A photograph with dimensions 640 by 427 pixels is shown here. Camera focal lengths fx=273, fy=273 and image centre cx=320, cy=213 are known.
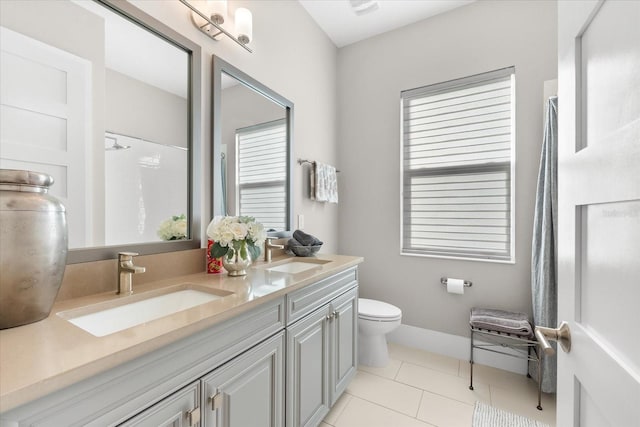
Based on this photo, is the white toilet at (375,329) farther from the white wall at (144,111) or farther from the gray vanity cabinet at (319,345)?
the white wall at (144,111)

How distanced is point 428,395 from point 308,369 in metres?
1.02

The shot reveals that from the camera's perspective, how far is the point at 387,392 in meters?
1.85

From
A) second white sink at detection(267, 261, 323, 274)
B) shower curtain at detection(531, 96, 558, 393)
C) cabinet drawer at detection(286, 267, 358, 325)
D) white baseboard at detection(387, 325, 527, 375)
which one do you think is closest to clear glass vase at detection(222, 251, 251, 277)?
cabinet drawer at detection(286, 267, 358, 325)

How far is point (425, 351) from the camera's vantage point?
241cm

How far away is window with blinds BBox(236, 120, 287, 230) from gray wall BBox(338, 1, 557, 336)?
938 mm

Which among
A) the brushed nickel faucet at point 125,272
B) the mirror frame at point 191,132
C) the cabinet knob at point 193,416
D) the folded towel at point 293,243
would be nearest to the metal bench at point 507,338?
the folded towel at point 293,243

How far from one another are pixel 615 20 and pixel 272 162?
5.64 feet

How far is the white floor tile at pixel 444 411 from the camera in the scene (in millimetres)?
1584

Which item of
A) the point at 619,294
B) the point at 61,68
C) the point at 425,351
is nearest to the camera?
the point at 619,294

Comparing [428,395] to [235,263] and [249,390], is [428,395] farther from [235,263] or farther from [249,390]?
[235,263]

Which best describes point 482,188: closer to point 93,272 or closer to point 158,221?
point 158,221

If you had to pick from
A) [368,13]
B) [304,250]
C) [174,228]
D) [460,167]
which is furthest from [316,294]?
[368,13]

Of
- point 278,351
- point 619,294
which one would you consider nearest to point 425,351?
point 278,351

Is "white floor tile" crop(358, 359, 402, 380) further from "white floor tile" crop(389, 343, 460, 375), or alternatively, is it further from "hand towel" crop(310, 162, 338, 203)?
"hand towel" crop(310, 162, 338, 203)
